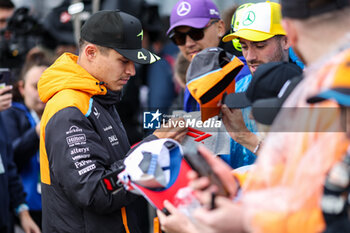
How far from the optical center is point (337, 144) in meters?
1.46

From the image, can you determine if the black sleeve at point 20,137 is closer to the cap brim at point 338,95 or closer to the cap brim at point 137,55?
the cap brim at point 137,55

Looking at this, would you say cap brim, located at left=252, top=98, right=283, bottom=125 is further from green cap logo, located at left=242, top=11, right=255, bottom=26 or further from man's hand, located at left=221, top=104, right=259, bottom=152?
green cap logo, located at left=242, top=11, right=255, bottom=26

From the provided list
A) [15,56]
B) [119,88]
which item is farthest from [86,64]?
[15,56]

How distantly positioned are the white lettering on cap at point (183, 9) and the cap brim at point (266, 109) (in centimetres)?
216

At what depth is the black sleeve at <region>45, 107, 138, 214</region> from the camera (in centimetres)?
247

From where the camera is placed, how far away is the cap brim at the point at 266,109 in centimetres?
181

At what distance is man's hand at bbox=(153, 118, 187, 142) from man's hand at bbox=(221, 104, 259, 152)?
0.22m

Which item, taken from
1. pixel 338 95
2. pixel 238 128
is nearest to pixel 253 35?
pixel 238 128

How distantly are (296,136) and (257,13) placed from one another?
1.62 metres

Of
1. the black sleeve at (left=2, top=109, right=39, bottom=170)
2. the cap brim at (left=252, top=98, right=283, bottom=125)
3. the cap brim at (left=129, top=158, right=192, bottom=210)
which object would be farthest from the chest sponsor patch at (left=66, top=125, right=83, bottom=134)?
the black sleeve at (left=2, top=109, right=39, bottom=170)

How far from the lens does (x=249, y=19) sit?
9.94ft

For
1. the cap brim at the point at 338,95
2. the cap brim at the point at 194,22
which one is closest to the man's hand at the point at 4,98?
the cap brim at the point at 194,22

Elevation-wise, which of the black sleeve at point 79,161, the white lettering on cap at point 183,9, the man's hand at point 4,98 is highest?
the white lettering on cap at point 183,9

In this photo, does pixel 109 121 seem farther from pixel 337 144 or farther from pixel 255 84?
pixel 337 144
